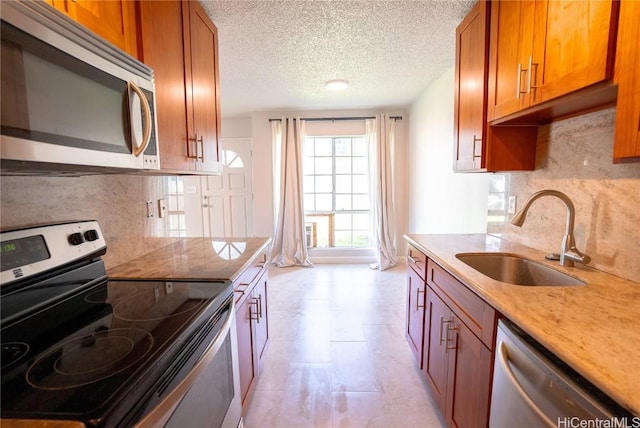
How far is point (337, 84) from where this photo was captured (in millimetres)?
3254

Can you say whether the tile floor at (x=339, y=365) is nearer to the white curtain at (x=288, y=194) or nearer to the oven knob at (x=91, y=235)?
the white curtain at (x=288, y=194)

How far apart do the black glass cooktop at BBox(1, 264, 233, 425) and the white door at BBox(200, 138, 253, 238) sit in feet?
12.4

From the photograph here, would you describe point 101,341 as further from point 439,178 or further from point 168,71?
point 439,178

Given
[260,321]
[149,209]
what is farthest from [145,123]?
[260,321]

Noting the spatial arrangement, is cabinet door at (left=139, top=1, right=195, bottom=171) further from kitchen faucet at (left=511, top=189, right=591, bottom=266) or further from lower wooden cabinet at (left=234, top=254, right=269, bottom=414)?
kitchen faucet at (left=511, top=189, right=591, bottom=266)

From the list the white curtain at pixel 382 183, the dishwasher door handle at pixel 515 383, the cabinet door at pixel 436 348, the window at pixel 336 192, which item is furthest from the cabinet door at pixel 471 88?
the window at pixel 336 192

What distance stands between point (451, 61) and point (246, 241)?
2.43m

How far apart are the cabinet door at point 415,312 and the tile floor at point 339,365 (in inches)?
7.5

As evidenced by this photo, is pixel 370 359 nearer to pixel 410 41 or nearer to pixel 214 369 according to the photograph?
pixel 214 369

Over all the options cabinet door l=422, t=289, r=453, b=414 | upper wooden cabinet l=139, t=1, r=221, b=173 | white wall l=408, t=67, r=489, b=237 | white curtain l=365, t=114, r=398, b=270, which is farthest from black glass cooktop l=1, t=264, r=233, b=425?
white curtain l=365, t=114, r=398, b=270

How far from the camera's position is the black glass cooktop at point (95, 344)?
0.57 metres

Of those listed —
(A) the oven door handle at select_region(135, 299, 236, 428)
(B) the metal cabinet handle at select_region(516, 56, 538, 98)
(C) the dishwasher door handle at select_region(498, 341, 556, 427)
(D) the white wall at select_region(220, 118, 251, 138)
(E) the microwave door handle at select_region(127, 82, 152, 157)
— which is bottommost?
(C) the dishwasher door handle at select_region(498, 341, 556, 427)

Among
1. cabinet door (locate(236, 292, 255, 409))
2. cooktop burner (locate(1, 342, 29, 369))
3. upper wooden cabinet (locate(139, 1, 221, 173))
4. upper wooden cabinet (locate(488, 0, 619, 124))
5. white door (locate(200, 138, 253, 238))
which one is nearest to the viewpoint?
cooktop burner (locate(1, 342, 29, 369))

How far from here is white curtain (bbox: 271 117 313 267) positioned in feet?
14.7
